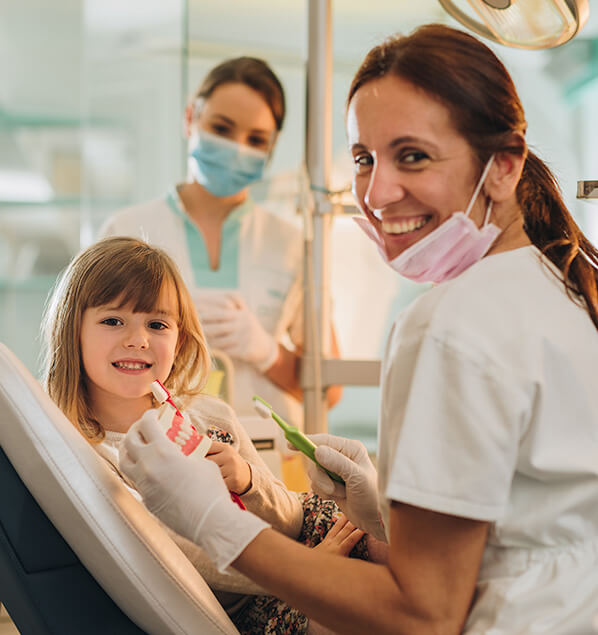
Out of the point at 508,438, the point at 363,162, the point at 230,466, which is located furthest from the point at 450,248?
the point at 230,466

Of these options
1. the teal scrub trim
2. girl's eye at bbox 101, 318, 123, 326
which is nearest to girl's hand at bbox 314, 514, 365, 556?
girl's eye at bbox 101, 318, 123, 326

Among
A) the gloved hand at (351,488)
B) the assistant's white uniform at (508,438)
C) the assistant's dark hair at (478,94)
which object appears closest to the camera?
the assistant's white uniform at (508,438)

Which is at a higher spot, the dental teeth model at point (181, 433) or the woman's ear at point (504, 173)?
the woman's ear at point (504, 173)

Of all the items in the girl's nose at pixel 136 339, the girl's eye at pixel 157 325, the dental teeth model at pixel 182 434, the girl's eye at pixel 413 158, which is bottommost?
the dental teeth model at pixel 182 434

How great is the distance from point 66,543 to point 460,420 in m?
0.53

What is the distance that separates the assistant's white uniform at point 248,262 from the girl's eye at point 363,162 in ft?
4.16

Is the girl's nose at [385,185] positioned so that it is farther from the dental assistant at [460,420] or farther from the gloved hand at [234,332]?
the gloved hand at [234,332]

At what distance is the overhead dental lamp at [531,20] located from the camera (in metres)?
1.18

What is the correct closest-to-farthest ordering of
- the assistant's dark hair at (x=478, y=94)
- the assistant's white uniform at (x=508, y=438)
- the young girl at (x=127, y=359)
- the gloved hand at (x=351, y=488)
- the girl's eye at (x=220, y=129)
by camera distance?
the assistant's white uniform at (x=508, y=438) < the assistant's dark hair at (x=478, y=94) < the gloved hand at (x=351, y=488) < the young girl at (x=127, y=359) < the girl's eye at (x=220, y=129)

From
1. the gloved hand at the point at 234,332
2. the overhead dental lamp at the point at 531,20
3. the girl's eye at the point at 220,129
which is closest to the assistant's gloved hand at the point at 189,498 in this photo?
the overhead dental lamp at the point at 531,20

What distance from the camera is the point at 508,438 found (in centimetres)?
81

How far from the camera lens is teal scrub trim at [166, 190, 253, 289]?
2.31 m

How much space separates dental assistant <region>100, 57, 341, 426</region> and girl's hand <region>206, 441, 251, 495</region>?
93cm

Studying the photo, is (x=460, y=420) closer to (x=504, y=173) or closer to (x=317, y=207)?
(x=504, y=173)
